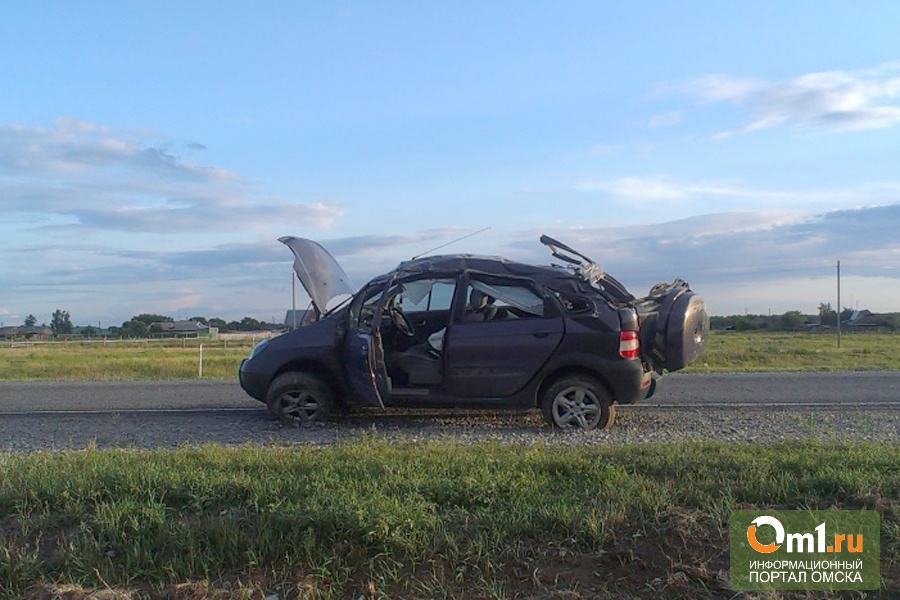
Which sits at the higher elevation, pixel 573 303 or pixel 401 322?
pixel 573 303

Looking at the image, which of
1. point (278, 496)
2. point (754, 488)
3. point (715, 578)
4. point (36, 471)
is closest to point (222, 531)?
point (278, 496)

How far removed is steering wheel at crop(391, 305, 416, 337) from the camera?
934 centimetres

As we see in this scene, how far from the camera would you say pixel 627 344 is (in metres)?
8.38

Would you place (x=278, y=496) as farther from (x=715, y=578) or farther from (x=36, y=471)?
(x=715, y=578)

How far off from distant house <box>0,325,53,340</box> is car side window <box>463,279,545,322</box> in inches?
3730

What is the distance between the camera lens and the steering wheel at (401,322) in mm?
9336

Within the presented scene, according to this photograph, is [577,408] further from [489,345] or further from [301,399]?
[301,399]

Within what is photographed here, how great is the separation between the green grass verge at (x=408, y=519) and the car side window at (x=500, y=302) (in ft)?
9.64

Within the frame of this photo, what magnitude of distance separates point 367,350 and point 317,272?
1.98 metres

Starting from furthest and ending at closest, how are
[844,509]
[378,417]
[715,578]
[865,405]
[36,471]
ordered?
[865,405], [378,417], [36,471], [844,509], [715,578]

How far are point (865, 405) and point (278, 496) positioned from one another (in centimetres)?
868

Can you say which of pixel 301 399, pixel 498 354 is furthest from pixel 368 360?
pixel 498 354

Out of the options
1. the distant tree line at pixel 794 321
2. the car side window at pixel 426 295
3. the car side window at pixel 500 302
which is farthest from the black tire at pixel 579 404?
the distant tree line at pixel 794 321

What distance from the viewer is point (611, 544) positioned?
4395 millimetres
